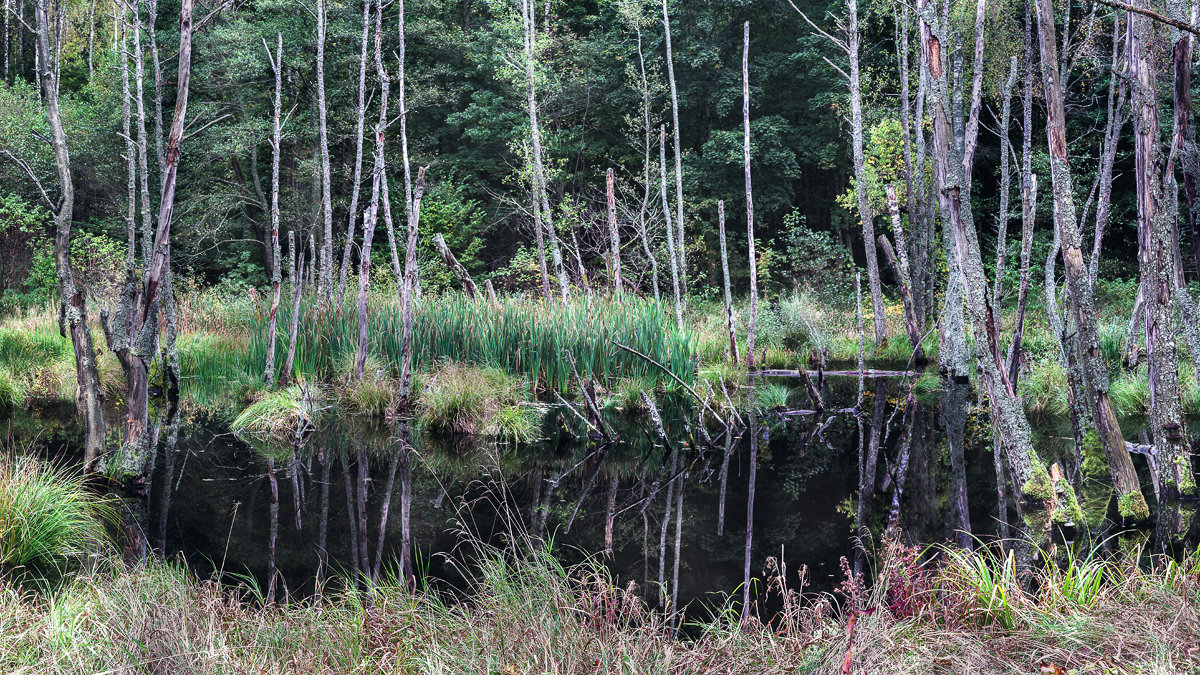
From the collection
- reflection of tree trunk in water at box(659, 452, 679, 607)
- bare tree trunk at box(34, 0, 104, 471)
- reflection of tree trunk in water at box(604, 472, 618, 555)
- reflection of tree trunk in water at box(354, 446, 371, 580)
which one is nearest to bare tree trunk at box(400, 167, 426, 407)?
reflection of tree trunk in water at box(354, 446, 371, 580)

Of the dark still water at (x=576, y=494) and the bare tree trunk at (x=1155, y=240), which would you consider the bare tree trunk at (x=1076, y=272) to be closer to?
the bare tree trunk at (x=1155, y=240)

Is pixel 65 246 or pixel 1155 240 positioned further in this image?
pixel 65 246

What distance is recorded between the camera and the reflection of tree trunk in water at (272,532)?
12.3ft

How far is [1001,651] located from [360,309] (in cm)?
696

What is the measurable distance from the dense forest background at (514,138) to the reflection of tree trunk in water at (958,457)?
834 cm

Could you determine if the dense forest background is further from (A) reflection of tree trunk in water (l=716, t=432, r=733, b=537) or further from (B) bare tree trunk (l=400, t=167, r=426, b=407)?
(A) reflection of tree trunk in water (l=716, t=432, r=733, b=537)

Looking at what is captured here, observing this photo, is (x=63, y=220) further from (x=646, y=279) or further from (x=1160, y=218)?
(x=646, y=279)

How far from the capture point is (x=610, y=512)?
549 centimetres

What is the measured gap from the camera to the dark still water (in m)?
4.54

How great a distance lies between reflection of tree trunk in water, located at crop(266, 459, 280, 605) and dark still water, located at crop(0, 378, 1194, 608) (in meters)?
0.02

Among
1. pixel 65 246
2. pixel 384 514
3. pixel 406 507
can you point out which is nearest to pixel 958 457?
pixel 406 507

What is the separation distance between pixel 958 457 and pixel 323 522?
4.86 meters

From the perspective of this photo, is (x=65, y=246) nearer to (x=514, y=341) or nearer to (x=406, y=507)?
(x=406, y=507)

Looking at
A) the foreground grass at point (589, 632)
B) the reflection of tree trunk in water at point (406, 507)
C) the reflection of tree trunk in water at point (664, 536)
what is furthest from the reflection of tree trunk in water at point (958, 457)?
the reflection of tree trunk in water at point (406, 507)
